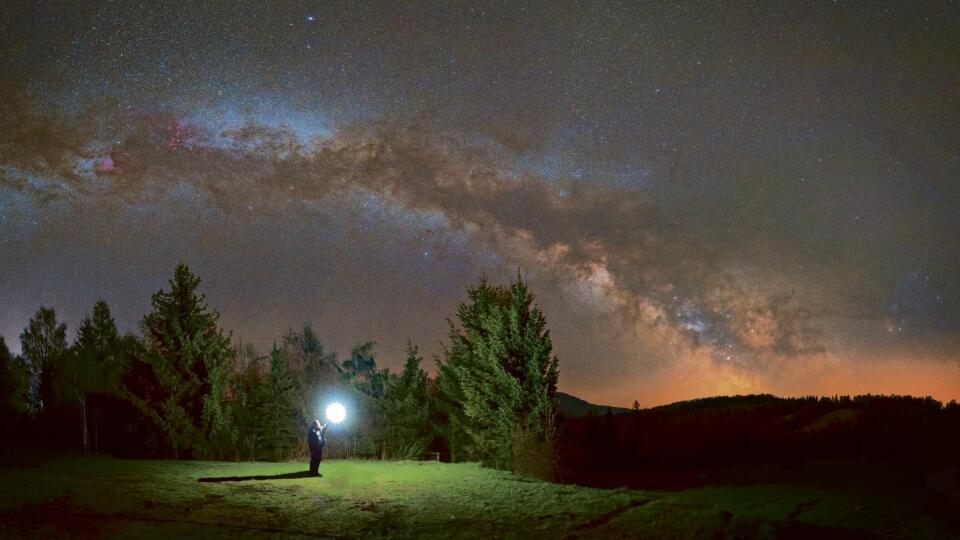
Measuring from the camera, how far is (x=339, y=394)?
139 ft

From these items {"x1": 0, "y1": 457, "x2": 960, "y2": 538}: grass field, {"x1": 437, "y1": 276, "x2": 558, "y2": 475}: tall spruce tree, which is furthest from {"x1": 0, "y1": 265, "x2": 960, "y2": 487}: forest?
{"x1": 0, "y1": 457, "x2": 960, "y2": 538}: grass field

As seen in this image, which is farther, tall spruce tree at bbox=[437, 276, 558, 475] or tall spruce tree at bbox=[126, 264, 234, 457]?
tall spruce tree at bbox=[126, 264, 234, 457]

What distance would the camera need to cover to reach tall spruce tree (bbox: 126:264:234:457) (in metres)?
33.4

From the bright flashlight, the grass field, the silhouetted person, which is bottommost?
the grass field

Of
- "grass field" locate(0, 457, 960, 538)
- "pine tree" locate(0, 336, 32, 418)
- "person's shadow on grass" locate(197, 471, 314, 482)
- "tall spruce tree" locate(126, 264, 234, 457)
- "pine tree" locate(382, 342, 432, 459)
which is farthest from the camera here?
"pine tree" locate(0, 336, 32, 418)

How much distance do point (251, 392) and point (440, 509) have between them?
28.3m

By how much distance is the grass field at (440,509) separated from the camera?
40.9ft

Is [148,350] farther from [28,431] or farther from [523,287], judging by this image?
[523,287]

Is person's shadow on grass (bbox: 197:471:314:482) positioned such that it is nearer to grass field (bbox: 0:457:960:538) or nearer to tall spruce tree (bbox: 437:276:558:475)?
grass field (bbox: 0:457:960:538)

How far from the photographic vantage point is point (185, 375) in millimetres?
34188

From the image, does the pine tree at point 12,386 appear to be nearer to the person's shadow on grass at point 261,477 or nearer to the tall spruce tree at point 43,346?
the tall spruce tree at point 43,346

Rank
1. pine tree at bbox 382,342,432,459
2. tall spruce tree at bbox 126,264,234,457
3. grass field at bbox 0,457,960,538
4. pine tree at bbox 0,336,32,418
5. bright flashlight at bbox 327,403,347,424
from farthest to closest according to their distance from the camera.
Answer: pine tree at bbox 0,336,32,418 < pine tree at bbox 382,342,432,459 < tall spruce tree at bbox 126,264,234,457 < bright flashlight at bbox 327,403,347,424 < grass field at bbox 0,457,960,538

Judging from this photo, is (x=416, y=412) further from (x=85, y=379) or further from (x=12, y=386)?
(x=12, y=386)

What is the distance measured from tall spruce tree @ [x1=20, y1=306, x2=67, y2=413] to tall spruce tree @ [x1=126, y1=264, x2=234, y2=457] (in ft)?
58.6
